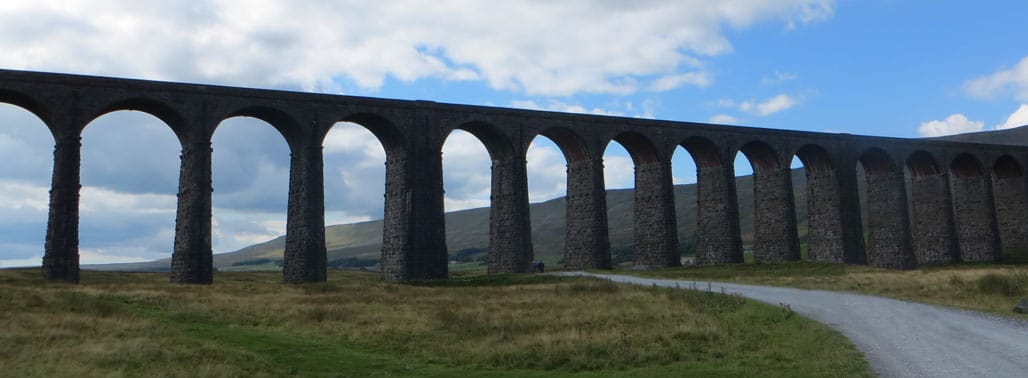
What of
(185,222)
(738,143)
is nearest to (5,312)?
(185,222)

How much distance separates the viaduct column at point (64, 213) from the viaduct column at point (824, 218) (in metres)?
55.4

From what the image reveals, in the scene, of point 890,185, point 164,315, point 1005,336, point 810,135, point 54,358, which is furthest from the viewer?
point 890,185

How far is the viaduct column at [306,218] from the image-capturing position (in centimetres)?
4791

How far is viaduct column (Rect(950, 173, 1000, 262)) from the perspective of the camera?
79.5 metres

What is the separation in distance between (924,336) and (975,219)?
235ft

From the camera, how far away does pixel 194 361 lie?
57.3ft

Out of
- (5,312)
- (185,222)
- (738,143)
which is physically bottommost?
(5,312)

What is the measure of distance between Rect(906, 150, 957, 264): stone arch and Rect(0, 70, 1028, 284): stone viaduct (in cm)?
14

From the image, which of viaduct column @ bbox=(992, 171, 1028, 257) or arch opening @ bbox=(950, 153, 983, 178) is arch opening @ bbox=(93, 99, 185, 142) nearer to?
arch opening @ bbox=(950, 153, 983, 178)

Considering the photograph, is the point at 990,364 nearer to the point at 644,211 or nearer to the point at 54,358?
the point at 54,358

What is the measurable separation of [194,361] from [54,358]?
2817 millimetres

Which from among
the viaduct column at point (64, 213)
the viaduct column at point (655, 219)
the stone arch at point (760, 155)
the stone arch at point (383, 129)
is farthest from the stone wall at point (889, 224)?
the viaduct column at point (64, 213)

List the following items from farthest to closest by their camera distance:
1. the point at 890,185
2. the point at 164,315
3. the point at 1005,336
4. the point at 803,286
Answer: the point at 890,185
the point at 803,286
the point at 164,315
the point at 1005,336

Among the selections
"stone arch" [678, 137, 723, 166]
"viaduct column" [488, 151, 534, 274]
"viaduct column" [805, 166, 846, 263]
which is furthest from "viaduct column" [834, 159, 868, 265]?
"viaduct column" [488, 151, 534, 274]
